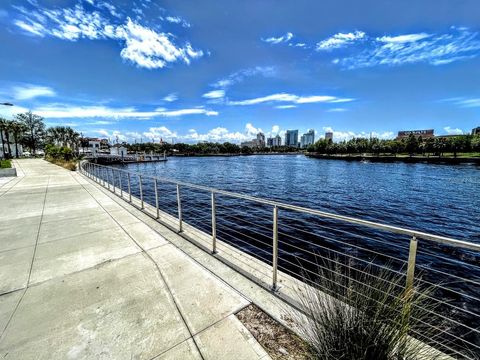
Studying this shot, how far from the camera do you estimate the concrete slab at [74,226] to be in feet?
14.0

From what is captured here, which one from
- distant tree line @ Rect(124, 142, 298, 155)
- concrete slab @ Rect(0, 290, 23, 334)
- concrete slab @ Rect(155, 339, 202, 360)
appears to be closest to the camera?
concrete slab @ Rect(155, 339, 202, 360)

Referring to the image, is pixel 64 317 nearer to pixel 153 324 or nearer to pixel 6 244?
pixel 153 324

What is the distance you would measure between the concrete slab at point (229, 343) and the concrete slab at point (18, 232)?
378cm

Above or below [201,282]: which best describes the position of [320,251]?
below

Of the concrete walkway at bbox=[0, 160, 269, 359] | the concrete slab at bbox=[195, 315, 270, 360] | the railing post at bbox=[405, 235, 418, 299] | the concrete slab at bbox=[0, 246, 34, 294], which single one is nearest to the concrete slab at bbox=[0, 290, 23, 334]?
the concrete walkway at bbox=[0, 160, 269, 359]

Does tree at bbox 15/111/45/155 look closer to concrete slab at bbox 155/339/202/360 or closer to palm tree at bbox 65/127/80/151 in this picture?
palm tree at bbox 65/127/80/151

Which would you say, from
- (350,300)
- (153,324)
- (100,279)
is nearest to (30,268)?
(100,279)

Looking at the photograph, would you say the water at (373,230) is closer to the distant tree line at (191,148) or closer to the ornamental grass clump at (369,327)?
the ornamental grass clump at (369,327)

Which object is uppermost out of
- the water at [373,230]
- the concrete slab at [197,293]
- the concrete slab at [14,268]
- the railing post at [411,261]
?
the railing post at [411,261]

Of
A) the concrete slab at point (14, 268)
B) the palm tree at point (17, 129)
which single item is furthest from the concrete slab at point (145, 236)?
the palm tree at point (17, 129)

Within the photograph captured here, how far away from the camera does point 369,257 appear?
266 inches

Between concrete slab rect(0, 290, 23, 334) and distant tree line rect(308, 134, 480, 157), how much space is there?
80342 mm

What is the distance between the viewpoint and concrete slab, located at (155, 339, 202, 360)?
177 centimetres

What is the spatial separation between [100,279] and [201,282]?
127 centimetres
